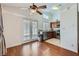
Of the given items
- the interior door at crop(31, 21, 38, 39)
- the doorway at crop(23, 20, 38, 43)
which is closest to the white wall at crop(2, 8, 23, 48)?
the doorway at crop(23, 20, 38, 43)

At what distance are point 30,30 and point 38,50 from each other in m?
0.44

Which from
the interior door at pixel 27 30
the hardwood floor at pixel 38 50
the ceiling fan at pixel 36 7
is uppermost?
the ceiling fan at pixel 36 7

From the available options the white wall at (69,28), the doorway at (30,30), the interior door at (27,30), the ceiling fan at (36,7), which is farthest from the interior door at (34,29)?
the white wall at (69,28)

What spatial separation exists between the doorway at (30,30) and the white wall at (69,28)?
502mm

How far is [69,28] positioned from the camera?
1.71 meters

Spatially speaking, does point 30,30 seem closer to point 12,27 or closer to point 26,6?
point 12,27

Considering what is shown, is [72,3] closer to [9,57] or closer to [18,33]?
[18,33]

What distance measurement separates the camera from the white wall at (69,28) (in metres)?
1.66

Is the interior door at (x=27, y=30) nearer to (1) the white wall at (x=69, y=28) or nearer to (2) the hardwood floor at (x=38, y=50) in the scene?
(2) the hardwood floor at (x=38, y=50)

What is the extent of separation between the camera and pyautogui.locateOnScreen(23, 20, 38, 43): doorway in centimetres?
184

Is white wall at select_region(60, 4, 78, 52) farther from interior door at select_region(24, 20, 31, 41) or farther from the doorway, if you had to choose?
interior door at select_region(24, 20, 31, 41)

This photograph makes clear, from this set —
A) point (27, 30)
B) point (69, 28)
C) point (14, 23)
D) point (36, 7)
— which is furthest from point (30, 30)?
point (69, 28)

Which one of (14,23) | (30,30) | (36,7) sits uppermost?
(36,7)

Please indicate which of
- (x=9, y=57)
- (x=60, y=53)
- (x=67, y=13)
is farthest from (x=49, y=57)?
(x=67, y=13)
